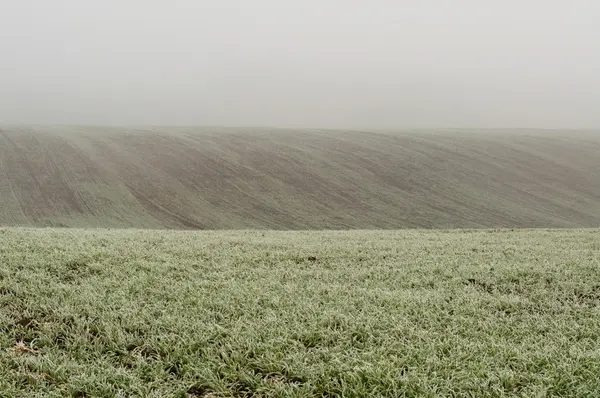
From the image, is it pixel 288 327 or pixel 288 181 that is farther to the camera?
pixel 288 181

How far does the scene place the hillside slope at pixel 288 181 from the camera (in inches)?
1578

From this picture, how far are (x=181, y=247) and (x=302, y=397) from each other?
8152 mm

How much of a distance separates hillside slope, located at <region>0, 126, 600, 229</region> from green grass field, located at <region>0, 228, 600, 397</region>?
28.9 m

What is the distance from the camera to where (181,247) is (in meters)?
11.9

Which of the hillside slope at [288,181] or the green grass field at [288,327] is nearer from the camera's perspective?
the green grass field at [288,327]

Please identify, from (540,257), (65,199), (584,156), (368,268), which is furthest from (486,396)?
(584,156)

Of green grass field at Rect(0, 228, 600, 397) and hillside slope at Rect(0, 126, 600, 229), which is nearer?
green grass field at Rect(0, 228, 600, 397)

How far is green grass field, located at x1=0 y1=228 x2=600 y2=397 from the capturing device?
475 centimetres

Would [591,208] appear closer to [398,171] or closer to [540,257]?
[398,171]

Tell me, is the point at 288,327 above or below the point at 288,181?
above

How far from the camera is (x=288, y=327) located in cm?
605

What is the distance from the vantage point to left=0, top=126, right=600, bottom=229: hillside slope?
4009 cm

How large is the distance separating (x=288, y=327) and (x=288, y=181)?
4384 cm

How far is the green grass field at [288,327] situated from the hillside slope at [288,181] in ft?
94.8
